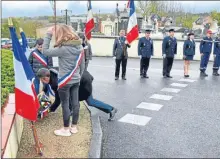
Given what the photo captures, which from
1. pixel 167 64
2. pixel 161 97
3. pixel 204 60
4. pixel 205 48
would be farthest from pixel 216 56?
pixel 161 97

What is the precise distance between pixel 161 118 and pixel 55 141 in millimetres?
2488

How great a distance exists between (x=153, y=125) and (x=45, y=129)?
204 centimetres

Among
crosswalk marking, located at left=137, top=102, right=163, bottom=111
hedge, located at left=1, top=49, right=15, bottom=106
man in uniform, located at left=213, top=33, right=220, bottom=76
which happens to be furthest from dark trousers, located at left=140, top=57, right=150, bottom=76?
hedge, located at left=1, top=49, right=15, bottom=106

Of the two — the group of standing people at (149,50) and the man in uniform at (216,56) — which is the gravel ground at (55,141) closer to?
the group of standing people at (149,50)

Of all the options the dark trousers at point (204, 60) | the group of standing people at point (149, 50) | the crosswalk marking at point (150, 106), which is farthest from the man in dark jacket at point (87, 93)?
the dark trousers at point (204, 60)

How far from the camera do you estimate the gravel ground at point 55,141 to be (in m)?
4.12

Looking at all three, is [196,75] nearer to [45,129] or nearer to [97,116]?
[97,116]

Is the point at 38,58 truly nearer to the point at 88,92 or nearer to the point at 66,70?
the point at 88,92

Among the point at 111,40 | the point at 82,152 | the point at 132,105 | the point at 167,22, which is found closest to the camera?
the point at 82,152

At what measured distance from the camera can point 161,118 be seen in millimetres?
6176

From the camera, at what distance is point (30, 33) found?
36.5 meters

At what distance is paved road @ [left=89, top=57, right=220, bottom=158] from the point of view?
4.66m

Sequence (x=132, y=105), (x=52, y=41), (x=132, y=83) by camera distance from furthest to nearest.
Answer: (x=132, y=83) < (x=132, y=105) < (x=52, y=41)

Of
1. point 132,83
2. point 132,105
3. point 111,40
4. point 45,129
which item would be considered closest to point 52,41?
point 45,129
